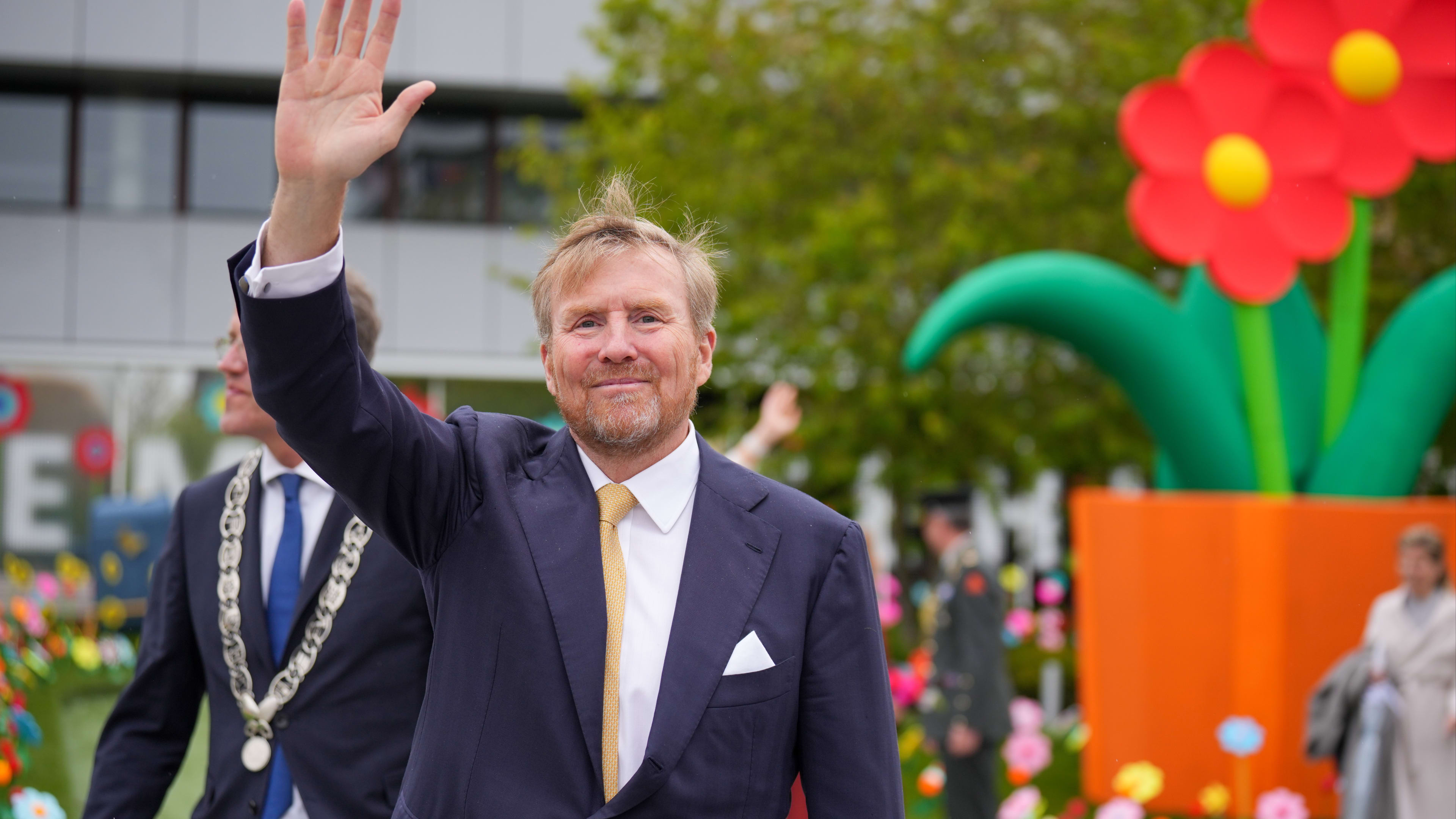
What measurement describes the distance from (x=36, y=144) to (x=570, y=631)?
18824 mm

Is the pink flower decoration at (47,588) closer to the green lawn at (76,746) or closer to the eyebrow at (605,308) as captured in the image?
the green lawn at (76,746)

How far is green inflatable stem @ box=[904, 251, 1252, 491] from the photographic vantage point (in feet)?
29.4

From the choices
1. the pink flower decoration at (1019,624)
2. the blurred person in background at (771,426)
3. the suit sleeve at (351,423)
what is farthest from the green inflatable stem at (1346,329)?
the suit sleeve at (351,423)

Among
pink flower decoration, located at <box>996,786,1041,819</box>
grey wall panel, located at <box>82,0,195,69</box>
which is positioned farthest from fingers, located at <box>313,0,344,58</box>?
grey wall panel, located at <box>82,0,195,69</box>

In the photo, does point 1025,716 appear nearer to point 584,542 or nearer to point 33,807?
point 33,807

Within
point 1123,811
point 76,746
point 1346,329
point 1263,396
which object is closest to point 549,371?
point 1123,811

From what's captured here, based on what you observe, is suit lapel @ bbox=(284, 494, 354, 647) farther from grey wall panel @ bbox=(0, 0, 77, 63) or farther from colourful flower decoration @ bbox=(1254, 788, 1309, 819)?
grey wall panel @ bbox=(0, 0, 77, 63)

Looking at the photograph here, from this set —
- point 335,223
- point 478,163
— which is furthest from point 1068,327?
point 478,163

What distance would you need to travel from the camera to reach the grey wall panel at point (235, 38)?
56.0 ft

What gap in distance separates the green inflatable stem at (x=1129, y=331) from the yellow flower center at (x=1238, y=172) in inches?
31.3

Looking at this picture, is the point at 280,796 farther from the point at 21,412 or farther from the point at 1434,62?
the point at 21,412

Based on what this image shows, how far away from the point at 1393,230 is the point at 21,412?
1557 centimetres

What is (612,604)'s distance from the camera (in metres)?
2.03

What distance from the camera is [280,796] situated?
2646 mm
